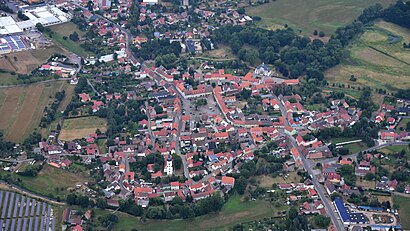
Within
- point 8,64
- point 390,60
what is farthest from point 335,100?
point 8,64

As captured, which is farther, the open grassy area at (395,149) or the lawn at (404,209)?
the open grassy area at (395,149)

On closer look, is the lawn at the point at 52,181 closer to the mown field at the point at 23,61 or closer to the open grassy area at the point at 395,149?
the mown field at the point at 23,61

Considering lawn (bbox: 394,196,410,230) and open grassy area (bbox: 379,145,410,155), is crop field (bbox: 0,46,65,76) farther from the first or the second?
lawn (bbox: 394,196,410,230)

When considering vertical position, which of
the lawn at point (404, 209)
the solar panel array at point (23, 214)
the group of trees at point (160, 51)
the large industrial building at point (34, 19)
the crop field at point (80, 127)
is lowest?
the large industrial building at point (34, 19)

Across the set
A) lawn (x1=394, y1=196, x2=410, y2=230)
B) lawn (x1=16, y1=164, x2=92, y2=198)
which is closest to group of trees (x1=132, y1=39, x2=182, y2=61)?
lawn (x1=16, y1=164, x2=92, y2=198)

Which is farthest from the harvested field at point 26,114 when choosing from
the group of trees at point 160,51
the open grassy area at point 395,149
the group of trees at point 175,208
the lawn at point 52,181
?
the open grassy area at point 395,149

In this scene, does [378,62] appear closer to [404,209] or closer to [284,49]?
[284,49]

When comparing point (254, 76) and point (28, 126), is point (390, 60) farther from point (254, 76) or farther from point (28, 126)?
point (28, 126)

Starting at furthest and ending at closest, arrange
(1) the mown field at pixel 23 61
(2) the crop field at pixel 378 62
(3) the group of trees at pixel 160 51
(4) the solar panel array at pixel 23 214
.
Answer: (3) the group of trees at pixel 160 51
(2) the crop field at pixel 378 62
(1) the mown field at pixel 23 61
(4) the solar panel array at pixel 23 214
